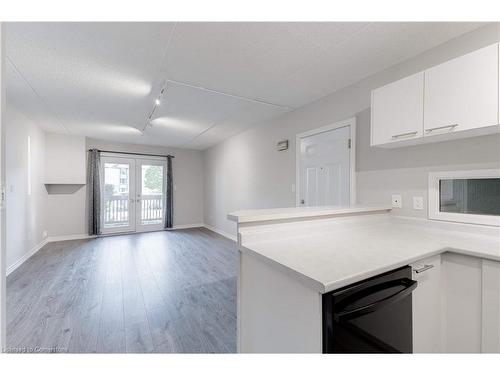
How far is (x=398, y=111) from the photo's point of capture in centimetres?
178

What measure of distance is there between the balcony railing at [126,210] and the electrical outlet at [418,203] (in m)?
5.83

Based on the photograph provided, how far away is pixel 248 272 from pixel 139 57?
2.04 meters

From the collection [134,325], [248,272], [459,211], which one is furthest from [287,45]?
[134,325]

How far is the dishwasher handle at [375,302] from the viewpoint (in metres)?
0.85

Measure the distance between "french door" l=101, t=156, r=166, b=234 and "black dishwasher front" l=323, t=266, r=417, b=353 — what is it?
19.6 feet

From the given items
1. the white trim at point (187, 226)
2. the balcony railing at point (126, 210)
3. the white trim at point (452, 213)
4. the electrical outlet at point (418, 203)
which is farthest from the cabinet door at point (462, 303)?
the balcony railing at point (126, 210)

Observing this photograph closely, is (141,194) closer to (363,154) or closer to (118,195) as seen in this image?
(118,195)

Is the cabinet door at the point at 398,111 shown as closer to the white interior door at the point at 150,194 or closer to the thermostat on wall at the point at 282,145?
the thermostat on wall at the point at 282,145

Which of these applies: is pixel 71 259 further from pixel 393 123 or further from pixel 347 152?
pixel 393 123

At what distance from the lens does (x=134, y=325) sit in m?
1.92

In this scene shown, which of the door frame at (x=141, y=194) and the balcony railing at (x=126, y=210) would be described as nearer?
the balcony railing at (x=126, y=210)

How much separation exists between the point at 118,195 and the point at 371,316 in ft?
20.3

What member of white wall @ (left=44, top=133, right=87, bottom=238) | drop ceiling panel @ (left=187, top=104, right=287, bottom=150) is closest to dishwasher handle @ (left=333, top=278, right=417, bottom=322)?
drop ceiling panel @ (left=187, top=104, right=287, bottom=150)
